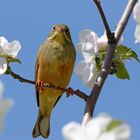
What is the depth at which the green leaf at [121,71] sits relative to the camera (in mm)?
2632

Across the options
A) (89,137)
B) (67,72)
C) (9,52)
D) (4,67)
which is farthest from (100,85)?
(67,72)

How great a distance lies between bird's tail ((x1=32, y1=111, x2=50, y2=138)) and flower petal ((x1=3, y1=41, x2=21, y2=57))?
7.16ft

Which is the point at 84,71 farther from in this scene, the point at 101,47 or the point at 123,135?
the point at 123,135

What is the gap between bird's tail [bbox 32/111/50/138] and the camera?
196 inches

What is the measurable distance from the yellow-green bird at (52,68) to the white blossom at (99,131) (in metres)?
3.38

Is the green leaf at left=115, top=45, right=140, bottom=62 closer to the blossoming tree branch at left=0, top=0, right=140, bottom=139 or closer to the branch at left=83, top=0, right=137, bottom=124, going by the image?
the blossoming tree branch at left=0, top=0, right=140, bottom=139

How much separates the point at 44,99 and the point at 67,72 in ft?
2.21

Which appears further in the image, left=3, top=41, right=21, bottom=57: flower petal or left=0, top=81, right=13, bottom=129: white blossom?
left=3, top=41, right=21, bottom=57: flower petal

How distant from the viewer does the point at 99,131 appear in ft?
3.56

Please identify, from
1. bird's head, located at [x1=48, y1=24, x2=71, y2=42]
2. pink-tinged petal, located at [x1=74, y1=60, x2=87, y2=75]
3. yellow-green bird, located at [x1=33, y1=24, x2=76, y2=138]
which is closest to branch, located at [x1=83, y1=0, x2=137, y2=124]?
pink-tinged petal, located at [x1=74, y1=60, x2=87, y2=75]

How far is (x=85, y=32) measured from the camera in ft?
8.95

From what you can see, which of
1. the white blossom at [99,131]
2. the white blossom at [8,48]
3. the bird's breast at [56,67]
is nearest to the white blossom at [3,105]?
the white blossom at [99,131]

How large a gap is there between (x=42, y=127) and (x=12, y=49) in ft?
9.45

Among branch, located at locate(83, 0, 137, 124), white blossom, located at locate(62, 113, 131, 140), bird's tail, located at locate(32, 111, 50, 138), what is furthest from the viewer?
bird's tail, located at locate(32, 111, 50, 138)
